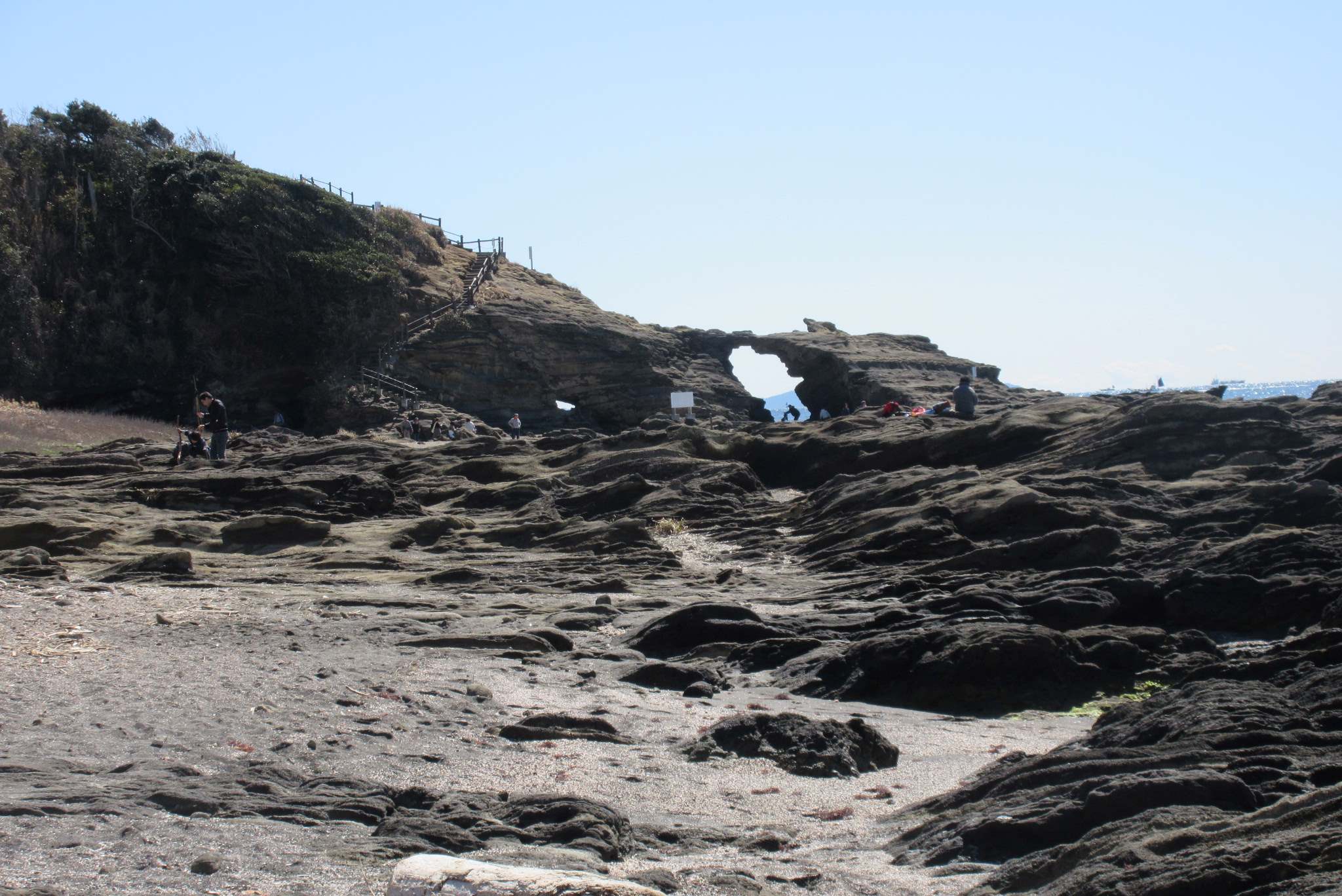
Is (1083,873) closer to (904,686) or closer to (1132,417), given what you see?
(904,686)

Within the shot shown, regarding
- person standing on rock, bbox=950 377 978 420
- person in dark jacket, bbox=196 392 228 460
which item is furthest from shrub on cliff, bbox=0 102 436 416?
person standing on rock, bbox=950 377 978 420

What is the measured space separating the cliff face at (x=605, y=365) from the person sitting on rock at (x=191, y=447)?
71.6ft

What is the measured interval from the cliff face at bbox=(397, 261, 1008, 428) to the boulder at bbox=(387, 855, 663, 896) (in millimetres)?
40814

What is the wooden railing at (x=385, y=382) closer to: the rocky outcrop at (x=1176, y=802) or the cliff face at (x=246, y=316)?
the cliff face at (x=246, y=316)

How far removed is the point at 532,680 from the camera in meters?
10.6

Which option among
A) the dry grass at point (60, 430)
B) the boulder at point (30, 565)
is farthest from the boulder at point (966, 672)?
the dry grass at point (60, 430)

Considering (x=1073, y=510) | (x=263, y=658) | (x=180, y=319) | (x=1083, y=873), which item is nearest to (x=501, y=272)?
(x=180, y=319)

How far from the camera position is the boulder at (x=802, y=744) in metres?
7.82

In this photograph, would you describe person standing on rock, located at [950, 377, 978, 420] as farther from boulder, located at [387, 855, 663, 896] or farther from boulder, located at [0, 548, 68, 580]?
boulder, located at [387, 855, 663, 896]

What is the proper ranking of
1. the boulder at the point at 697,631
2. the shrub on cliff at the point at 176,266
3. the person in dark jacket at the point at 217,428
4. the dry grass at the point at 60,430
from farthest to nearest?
the shrub on cliff at the point at 176,266 < the dry grass at the point at 60,430 < the person in dark jacket at the point at 217,428 < the boulder at the point at 697,631

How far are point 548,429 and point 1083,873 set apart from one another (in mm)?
43307

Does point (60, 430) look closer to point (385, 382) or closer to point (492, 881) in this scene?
point (385, 382)

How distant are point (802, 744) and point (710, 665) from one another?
3.45 metres

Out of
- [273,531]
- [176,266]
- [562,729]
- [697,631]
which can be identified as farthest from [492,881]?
[176,266]
